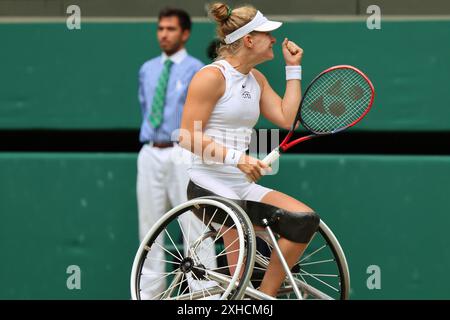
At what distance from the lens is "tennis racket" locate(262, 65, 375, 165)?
169 inches

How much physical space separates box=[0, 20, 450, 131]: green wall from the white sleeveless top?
1.22 m

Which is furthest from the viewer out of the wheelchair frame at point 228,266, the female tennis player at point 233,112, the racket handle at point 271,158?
the female tennis player at point 233,112

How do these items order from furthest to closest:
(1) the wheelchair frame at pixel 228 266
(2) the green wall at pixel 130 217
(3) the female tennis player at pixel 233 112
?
1. (2) the green wall at pixel 130 217
2. (3) the female tennis player at pixel 233 112
3. (1) the wheelchair frame at pixel 228 266

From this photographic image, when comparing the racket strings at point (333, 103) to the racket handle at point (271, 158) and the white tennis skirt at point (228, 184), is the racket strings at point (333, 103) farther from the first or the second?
the white tennis skirt at point (228, 184)

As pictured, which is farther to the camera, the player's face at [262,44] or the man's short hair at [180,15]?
the man's short hair at [180,15]

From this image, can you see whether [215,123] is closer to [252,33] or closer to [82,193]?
[252,33]

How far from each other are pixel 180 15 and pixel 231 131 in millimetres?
1398

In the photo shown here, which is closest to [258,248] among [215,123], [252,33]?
[215,123]

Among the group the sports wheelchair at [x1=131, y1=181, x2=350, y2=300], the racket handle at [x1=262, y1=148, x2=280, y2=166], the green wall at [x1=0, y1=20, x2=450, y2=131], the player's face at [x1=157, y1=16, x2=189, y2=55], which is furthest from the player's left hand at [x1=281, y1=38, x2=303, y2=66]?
the player's face at [x1=157, y1=16, x2=189, y2=55]

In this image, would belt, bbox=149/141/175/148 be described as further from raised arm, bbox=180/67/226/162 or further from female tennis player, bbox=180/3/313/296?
raised arm, bbox=180/67/226/162

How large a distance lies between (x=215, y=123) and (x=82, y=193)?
1.59 meters

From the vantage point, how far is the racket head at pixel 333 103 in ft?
14.1

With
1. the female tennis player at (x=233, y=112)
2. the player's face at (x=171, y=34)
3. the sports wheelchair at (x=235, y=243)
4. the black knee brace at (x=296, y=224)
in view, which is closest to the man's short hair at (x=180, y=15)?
the player's face at (x=171, y=34)

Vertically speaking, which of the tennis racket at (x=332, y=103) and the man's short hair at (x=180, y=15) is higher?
the man's short hair at (x=180, y=15)
